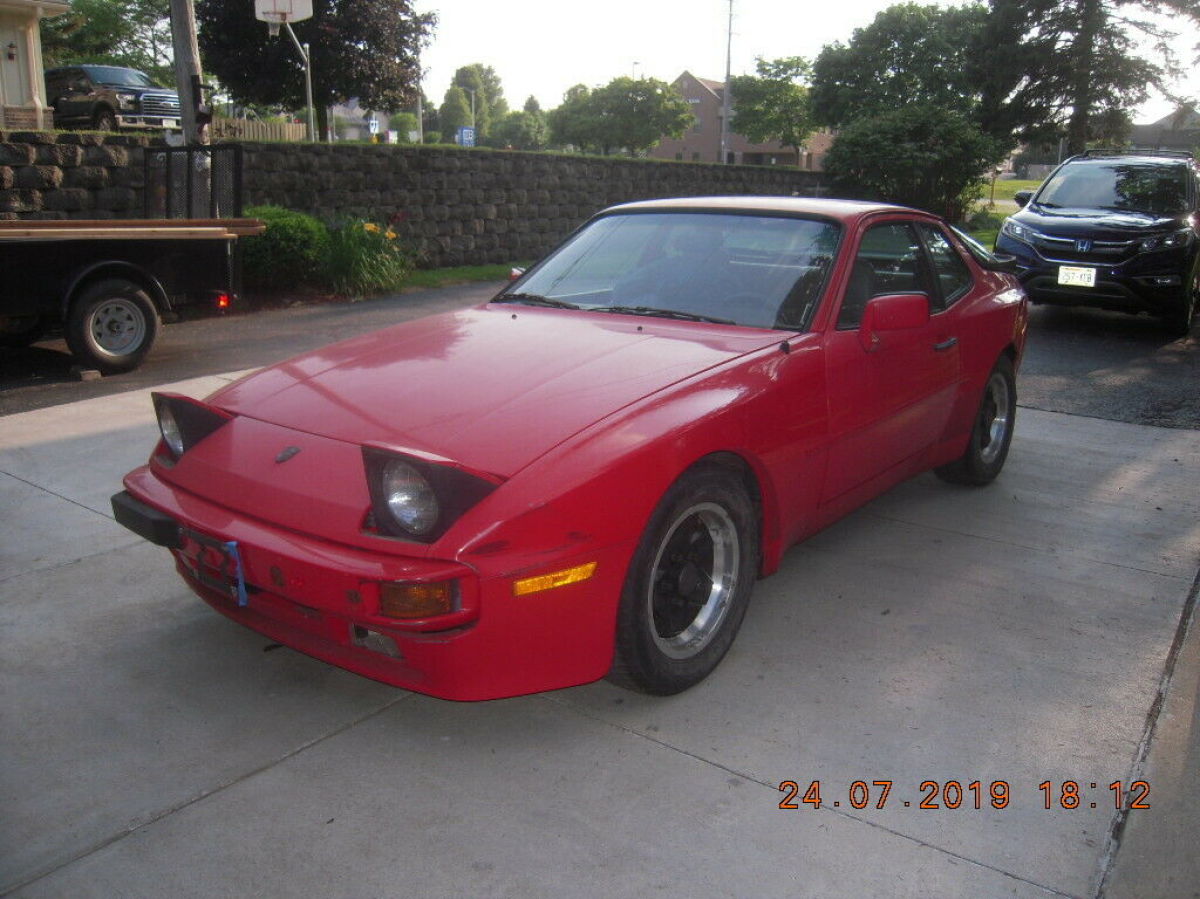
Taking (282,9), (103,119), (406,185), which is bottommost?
(406,185)

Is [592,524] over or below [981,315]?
below

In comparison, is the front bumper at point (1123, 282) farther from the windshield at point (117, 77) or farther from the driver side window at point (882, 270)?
the windshield at point (117, 77)

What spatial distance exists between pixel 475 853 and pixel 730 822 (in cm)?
64

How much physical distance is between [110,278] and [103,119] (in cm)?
1712

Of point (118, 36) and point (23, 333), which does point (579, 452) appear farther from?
point (118, 36)

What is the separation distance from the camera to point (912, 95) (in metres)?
49.8

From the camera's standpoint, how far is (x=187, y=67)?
1084cm

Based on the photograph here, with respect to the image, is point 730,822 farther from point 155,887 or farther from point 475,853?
point 155,887

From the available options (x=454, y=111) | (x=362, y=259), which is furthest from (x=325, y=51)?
(x=454, y=111)

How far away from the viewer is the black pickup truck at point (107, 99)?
21500mm

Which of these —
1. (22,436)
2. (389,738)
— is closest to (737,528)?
(389,738)

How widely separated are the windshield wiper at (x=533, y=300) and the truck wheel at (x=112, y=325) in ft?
14.1

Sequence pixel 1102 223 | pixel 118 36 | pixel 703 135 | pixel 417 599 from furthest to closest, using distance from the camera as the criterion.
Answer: pixel 703 135
pixel 118 36
pixel 1102 223
pixel 417 599

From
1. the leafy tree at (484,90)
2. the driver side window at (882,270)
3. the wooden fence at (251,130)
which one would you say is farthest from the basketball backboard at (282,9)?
the leafy tree at (484,90)
